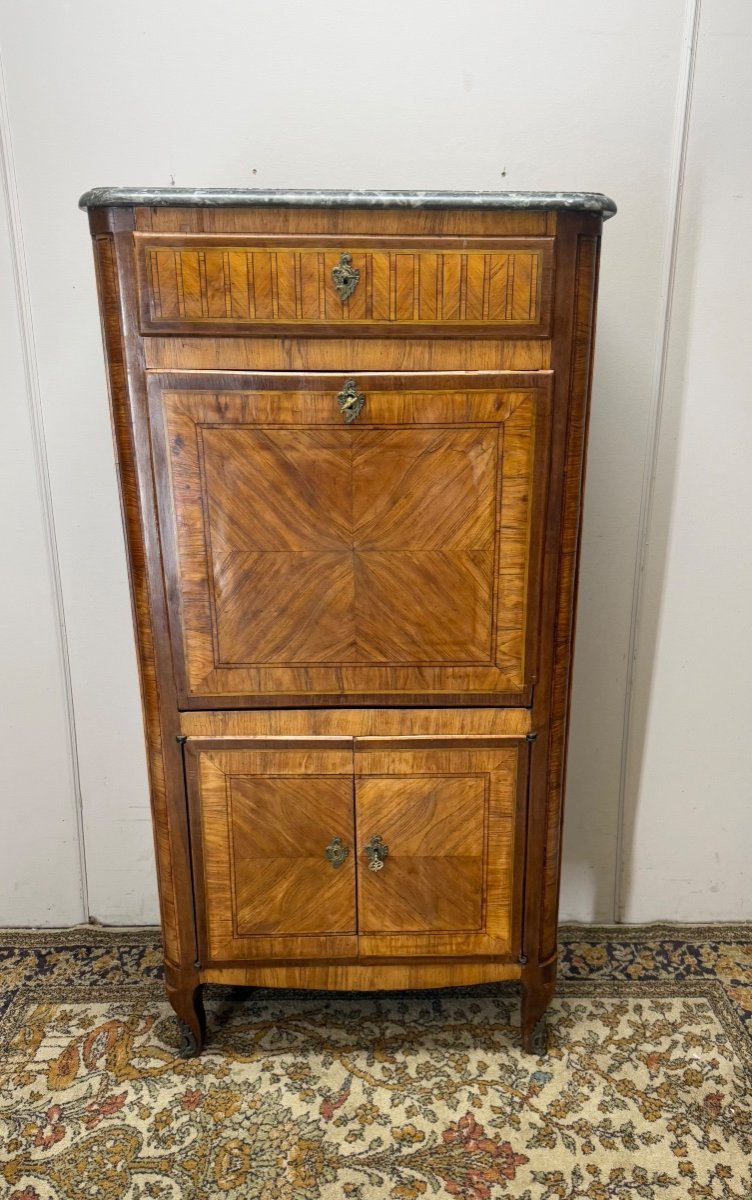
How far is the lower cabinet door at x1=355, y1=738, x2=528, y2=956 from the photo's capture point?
123cm

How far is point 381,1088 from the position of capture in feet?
4.31

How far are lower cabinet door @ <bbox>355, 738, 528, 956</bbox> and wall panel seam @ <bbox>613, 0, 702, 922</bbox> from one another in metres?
0.48

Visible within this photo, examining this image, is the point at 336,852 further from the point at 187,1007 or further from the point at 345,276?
the point at 345,276

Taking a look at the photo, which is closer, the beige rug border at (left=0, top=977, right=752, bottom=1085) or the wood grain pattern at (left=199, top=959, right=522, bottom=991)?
the wood grain pattern at (left=199, top=959, right=522, bottom=991)

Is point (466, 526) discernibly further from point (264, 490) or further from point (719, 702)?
point (719, 702)

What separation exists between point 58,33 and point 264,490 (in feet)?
2.96

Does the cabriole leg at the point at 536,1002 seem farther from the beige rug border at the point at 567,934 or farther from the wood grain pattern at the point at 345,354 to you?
the wood grain pattern at the point at 345,354

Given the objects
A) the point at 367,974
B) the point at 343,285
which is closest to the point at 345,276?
the point at 343,285

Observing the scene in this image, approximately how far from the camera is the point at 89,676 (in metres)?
1.62

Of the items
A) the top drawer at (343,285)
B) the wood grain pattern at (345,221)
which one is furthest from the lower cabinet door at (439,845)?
the wood grain pattern at (345,221)

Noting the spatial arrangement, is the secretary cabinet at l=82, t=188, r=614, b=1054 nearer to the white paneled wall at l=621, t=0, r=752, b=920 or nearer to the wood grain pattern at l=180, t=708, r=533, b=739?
the wood grain pattern at l=180, t=708, r=533, b=739

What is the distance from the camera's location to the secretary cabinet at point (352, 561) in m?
1.05

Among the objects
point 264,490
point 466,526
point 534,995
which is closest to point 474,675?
point 466,526

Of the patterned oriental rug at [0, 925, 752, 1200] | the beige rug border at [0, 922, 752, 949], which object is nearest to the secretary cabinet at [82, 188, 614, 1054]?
the patterned oriental rug at [0, 925, 752, 1200]
